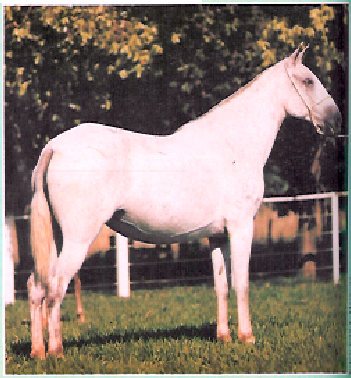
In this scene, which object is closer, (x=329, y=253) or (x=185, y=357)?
(x=185, y=357)

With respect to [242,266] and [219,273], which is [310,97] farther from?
[219,273]

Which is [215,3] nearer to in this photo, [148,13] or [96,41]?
[148,13]

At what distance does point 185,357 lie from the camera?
5582 mm

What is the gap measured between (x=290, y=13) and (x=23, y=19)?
269 cm

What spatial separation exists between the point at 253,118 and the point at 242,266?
1412 mm

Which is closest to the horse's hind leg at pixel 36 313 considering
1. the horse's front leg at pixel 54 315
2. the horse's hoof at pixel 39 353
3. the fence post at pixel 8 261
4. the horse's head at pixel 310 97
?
the horse's hoof at pixel 39 353

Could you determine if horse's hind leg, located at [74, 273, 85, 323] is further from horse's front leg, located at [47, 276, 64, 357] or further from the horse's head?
the horse's head

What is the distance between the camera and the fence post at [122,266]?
7215 millimetres

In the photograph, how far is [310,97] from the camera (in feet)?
19.5

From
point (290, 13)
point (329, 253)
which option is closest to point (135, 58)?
point (290, 13)

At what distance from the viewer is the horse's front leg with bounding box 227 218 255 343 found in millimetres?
5578

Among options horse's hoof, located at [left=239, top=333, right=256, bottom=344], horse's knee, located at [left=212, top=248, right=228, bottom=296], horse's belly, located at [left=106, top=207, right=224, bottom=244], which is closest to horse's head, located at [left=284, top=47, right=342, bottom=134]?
horse's belly, located at [left=106, top=207, right=224, bottom=244]

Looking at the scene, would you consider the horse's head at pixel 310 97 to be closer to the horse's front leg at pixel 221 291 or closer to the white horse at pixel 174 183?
the white horse at pixel 174 183

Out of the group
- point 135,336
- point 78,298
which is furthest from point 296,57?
point 78,298
